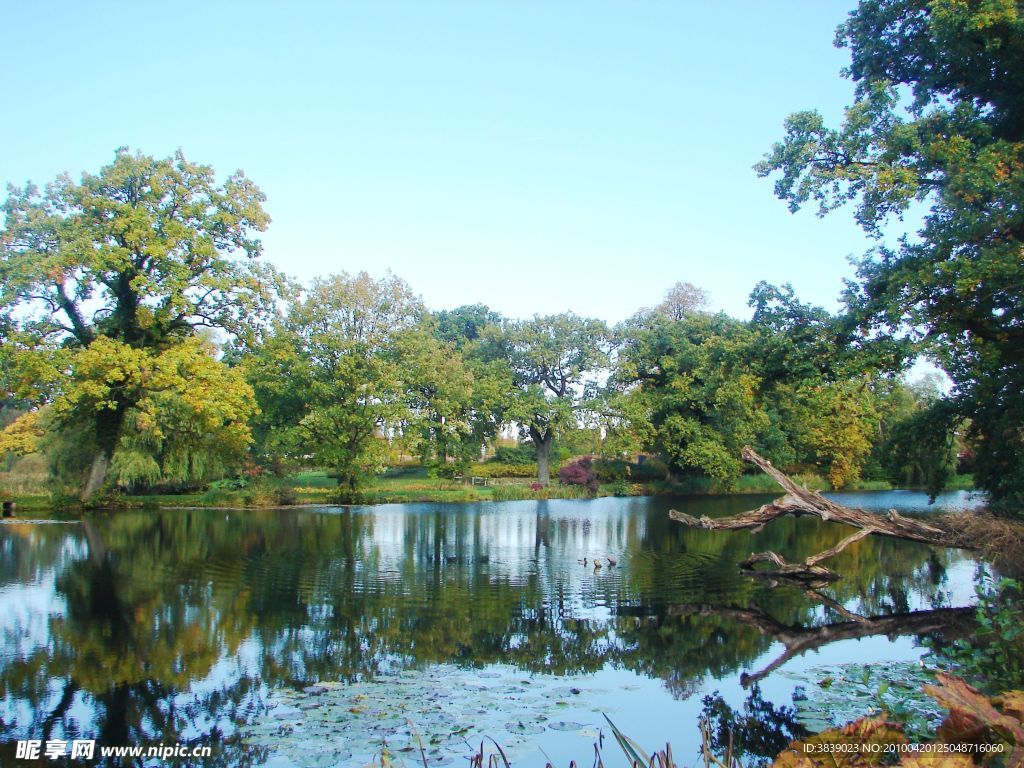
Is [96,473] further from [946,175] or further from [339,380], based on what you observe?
[946,175]

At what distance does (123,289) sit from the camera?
30.2 m

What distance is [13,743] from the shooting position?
655 cm

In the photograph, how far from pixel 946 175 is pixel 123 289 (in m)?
29.3

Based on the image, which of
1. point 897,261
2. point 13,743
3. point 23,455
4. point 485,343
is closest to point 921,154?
point 897,261

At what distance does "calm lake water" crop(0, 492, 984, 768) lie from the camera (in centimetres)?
711

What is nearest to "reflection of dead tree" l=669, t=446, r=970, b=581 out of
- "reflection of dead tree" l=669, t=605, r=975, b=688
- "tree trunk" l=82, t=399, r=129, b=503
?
"reflection of dead tree" l=669, t=605, r=975, b=688

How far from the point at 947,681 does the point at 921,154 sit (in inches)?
561

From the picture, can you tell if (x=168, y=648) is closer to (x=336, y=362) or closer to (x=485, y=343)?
(x=336, y=362)

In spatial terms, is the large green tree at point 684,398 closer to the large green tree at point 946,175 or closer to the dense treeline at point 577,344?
the dense treeline at point 577,344

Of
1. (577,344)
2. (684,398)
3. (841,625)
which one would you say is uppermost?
(577,344)

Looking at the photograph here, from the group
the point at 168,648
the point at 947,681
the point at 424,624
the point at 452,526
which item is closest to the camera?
the point at 947,681

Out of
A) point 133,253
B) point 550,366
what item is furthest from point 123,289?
point 550,366

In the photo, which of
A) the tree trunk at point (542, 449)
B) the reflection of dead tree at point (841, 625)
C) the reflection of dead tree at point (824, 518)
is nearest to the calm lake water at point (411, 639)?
the reflection of dead tree at point (841, 625)

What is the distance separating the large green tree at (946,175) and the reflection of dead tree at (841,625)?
5.52 m
